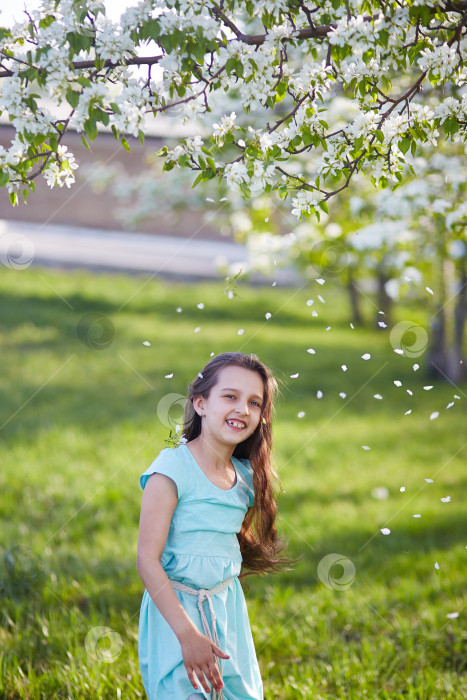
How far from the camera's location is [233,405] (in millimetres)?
2145

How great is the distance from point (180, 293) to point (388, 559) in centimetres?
969

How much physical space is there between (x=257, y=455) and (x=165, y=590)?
58cm

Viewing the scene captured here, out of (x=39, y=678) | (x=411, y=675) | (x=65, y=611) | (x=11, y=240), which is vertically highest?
(x=11, y=240)

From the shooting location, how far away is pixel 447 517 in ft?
17.8

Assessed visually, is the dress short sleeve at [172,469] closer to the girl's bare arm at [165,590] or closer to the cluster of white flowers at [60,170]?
the girl's bare arm at [165,590]

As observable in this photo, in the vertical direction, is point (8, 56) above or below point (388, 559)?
above

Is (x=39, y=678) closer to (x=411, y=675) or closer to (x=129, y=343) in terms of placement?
(x=411, y=675)

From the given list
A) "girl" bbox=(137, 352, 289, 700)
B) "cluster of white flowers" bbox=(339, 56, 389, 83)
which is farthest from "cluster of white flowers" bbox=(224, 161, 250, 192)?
"girl" bbox=(137, 352, 289, 700)

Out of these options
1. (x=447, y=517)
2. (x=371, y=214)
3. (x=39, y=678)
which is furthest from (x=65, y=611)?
(x=371, y=214)

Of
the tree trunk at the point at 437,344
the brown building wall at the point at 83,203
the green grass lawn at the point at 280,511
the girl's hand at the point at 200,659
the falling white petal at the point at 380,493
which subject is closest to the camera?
the girl's hand at the point at 200,659

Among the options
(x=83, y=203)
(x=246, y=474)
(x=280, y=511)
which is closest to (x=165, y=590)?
(x=246, y=474)

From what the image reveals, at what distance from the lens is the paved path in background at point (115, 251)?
15617 mm

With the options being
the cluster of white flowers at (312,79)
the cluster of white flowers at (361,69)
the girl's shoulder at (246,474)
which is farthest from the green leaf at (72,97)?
the girl's shoulder at (246,474)

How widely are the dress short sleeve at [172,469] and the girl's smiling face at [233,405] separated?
0.48 feet
